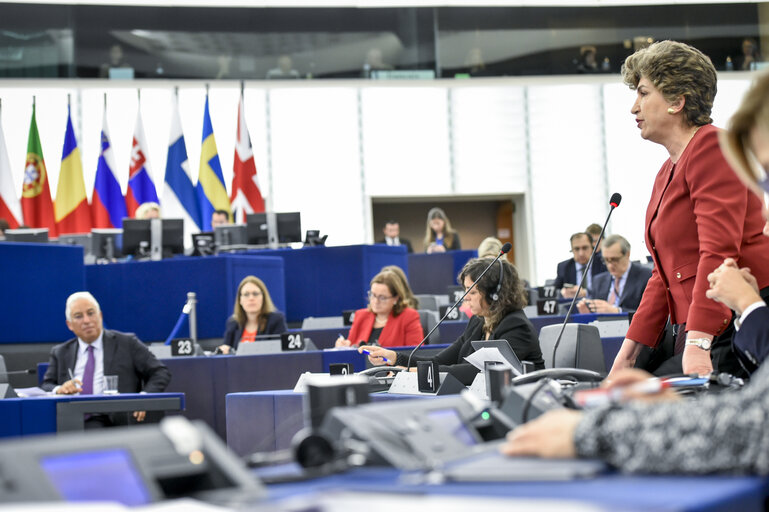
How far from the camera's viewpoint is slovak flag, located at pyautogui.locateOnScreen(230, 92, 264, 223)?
11.7 metres

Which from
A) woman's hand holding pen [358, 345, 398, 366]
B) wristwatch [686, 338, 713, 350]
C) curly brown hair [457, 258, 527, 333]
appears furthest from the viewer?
woman's hand holding pen [358, 345, 398, 366]

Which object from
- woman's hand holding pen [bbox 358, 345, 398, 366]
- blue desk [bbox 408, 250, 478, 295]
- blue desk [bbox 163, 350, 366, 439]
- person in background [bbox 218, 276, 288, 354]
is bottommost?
blue desk [bbox 163, 350, 366, 439]

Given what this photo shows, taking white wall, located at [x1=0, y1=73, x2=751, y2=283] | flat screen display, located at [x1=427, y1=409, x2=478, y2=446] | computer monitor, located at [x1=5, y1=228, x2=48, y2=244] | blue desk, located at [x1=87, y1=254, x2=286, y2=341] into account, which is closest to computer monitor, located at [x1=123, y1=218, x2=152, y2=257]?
blue desk, located at [x1=87, y1=254, x2=286, y2=341]

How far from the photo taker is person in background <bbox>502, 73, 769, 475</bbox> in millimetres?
1133

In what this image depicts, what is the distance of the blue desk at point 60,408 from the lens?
4.10m

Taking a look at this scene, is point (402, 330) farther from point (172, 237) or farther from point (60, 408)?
point (172, 237)

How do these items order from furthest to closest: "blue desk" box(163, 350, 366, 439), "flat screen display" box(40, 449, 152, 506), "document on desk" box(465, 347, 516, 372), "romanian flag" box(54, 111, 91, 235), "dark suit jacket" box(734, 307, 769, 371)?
"romanian flag" box(54, 111, 91, 235) < "blue desk" box(163, 350, 366, 439) < "document on desk" box(465, 347, 516, 372) < "dark suit jacket" box(734, 307, 769, 371) < "flat screen display" box(40, 449, 152, 506)

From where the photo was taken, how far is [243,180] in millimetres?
11805

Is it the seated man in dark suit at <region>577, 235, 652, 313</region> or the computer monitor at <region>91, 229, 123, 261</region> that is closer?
the seated man in dark suit at <region>577, 235, 652, 313</region>

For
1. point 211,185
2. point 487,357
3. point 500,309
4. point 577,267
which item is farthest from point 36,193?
point 487,357

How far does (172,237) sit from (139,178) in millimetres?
2797

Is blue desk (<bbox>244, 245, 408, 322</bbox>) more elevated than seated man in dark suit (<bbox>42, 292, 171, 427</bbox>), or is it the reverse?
blue desk (<bbox>244, 245, 408, 322</bbox>)

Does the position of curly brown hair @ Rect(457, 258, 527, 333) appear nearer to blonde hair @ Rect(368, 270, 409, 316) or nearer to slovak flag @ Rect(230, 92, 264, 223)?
blonde hair @ Rect(368, 270, 409, 316)

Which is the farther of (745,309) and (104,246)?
(104,246)
